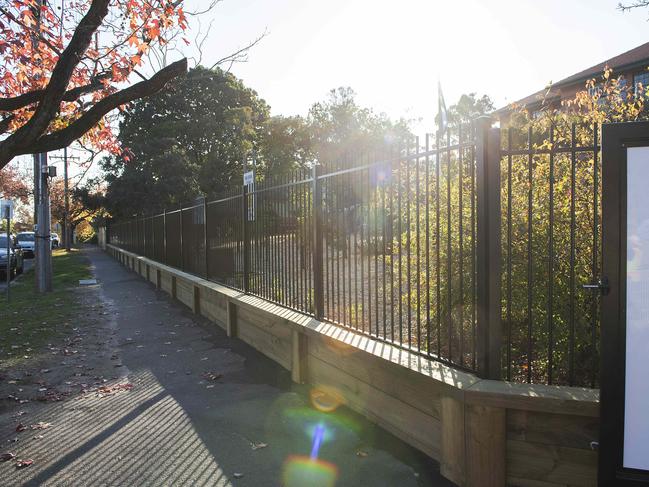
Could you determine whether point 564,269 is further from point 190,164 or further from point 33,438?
point 190,164

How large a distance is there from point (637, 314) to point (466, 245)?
2.38 metres

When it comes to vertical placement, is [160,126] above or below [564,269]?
above

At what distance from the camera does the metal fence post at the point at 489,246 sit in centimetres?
343

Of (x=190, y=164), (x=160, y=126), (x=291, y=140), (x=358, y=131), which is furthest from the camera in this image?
(x=358, y=131)

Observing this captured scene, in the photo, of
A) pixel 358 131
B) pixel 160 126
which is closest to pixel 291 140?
pixel 358 131

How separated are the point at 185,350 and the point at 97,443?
136 inches

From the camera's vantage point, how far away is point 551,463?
3158 millimetres

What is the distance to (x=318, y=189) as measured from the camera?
18.7ft

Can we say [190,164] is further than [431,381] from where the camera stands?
Yes

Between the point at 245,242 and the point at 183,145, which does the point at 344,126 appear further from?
the point at 245,242

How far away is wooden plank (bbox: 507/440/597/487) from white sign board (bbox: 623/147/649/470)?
33 cm

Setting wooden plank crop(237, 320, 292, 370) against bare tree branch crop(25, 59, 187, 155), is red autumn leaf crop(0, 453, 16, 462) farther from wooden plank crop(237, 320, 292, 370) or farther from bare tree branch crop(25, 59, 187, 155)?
bare tree branch crop(25, 59, 187, 155)

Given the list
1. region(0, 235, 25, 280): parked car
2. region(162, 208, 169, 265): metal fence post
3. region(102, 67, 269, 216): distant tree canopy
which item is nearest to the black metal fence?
region(162, 208, 169, 265): metal fence post

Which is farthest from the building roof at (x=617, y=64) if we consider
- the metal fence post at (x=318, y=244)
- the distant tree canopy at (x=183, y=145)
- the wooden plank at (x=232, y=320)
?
the metal fence post at (x=318, y=244)
